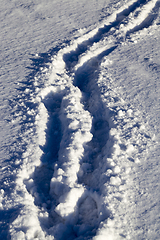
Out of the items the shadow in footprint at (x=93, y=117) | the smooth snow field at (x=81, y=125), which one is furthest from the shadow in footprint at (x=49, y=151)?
the shadow in footprint at (x=93, y=117)

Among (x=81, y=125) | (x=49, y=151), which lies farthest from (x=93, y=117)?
(x=49, y=151)

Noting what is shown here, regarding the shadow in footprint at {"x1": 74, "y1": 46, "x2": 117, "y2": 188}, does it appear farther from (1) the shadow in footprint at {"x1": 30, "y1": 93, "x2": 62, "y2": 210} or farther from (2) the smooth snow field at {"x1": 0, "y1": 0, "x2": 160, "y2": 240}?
(1) the shadow in footprint at {"x1": 30, "y1": 93, "x2": 62, "y2": 210}

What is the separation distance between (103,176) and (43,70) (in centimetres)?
158

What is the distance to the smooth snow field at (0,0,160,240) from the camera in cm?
166

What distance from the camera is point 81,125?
2.25 m

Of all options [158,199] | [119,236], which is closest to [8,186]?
[119,236]

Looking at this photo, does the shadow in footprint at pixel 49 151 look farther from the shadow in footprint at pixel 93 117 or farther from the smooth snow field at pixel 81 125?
the shadow in footprint at pixel 93 117

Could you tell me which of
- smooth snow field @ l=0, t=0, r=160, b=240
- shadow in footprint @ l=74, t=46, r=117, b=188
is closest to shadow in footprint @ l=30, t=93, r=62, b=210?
smooth snow field @ l=0, t=0, r=160, b=240

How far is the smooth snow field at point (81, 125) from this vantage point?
1.66 meters

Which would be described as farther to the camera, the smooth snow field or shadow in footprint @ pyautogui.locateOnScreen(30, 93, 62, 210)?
shadow in footprint @ pyautogui.locateOnScreen(30, 93, 62, 210)

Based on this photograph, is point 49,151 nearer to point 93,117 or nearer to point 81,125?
point 81,125

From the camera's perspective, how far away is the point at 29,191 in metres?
1.89

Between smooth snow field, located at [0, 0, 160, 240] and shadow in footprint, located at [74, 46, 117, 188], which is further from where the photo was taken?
shadow in footprint, located at [74, 46, 117, 188]

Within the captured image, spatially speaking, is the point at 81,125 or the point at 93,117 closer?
the point at 81,125
